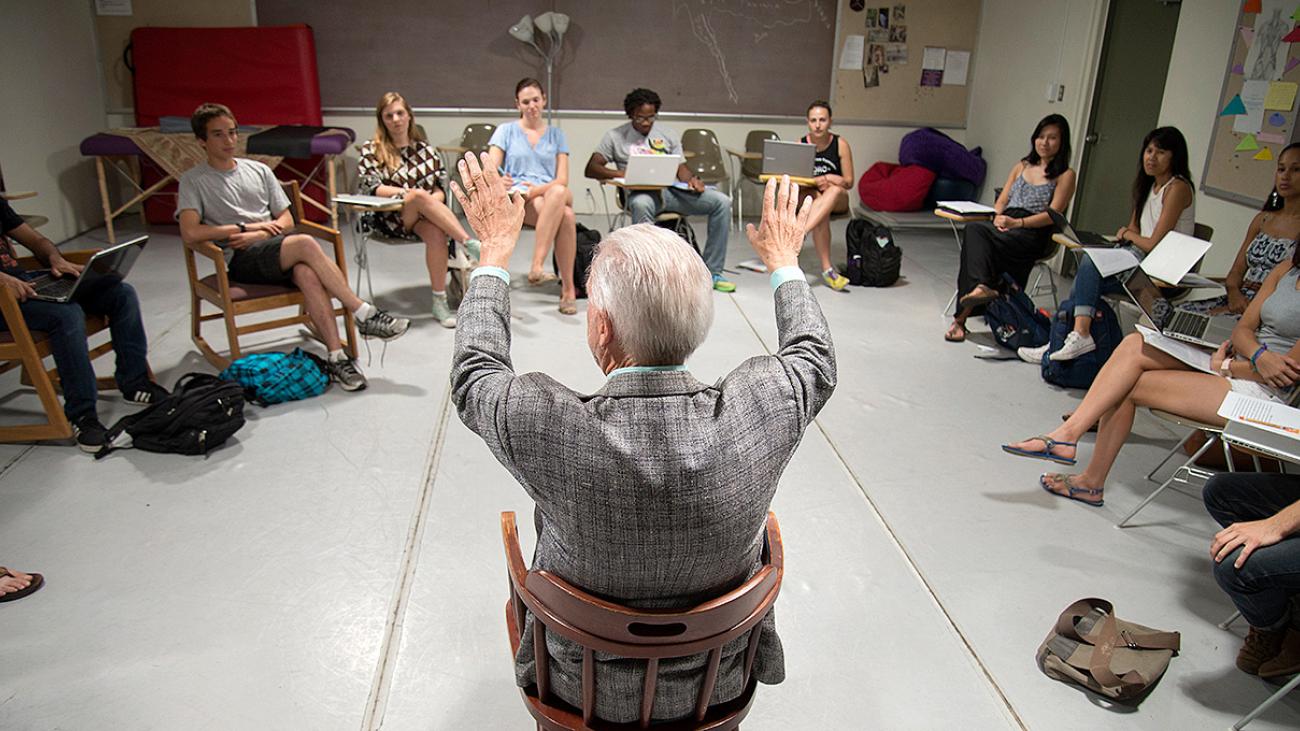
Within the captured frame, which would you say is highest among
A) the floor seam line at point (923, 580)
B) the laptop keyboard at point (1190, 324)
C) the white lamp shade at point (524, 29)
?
the white lamp shade at point (524, 29)

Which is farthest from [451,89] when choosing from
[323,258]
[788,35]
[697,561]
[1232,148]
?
[697,561]

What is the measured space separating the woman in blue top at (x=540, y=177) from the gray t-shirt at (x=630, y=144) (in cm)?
41

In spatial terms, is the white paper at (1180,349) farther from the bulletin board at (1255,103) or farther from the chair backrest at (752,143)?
the chair backrest at (752,143)

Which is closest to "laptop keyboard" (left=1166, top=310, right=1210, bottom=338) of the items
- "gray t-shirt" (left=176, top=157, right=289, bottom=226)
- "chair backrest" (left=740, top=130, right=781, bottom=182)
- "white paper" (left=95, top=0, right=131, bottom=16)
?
"gray t-shirt" (left=176, top=157, right=289, bottom=226)

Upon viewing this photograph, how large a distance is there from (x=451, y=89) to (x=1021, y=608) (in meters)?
6.17

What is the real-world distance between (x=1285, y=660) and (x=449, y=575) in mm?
2162

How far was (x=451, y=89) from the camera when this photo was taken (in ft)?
23.4

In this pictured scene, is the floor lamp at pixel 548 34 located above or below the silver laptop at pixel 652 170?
above

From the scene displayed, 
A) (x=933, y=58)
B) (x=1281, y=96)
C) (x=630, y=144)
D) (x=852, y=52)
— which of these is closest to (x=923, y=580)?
(x=1281, y=96)

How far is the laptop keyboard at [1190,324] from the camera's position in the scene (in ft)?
10.3

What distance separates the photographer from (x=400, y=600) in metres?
2.37

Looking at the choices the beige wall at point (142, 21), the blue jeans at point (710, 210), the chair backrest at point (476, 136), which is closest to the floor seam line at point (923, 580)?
the blue jeans at point (710, 210)

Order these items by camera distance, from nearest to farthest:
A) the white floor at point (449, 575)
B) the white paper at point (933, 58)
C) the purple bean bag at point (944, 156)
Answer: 1. the white floor at point (449, 575)
2. the purple bean bag at point (944, 156)
3. the white paper at point (933, 58)

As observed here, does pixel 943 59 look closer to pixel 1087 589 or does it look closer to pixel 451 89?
pixel 451 89
